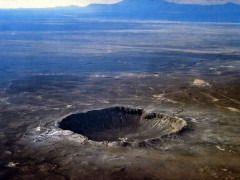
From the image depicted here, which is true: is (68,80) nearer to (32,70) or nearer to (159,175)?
(32,70)

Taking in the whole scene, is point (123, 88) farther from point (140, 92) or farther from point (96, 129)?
point (96, 129)

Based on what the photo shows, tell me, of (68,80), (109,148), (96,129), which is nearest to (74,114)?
(96,129)

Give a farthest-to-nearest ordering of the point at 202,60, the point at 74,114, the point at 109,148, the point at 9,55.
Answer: the point at 9,55
the point at 202,60
the point at 74,114
the point at 109,148

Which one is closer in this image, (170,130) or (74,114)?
(170,130)

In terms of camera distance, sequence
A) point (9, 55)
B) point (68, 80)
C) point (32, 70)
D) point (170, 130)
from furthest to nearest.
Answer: point (9, 55) < point (32, 70) < point (68, 80) < point (170, 130)

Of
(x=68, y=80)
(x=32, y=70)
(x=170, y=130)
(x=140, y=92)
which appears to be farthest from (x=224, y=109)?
(x=32, y=70)

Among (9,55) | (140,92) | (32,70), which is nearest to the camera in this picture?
(140,92)
